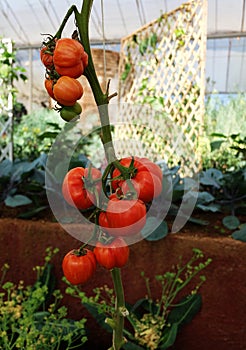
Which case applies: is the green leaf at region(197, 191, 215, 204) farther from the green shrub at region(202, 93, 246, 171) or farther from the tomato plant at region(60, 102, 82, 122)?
the green shrub at region(202, 93, 246, 171)

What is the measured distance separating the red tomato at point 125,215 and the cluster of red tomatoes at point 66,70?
3.5 inches

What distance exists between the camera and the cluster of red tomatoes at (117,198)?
0.39m

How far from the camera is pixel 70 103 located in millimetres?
395

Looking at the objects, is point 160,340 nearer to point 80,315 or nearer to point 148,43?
point 80,315

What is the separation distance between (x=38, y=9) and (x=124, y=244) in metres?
6.06

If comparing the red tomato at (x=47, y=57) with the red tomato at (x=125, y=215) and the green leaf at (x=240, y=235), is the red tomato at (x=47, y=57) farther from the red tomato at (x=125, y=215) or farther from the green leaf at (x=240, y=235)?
the green leaf at (x=240, y=235)

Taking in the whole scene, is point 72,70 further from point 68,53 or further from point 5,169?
point 5,169

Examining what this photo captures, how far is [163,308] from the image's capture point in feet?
4.20

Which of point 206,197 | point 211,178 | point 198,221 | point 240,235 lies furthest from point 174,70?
point 240,235

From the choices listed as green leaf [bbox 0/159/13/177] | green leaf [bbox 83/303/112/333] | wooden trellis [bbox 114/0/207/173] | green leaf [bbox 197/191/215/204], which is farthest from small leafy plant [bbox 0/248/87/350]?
wooden trellis [bbox 114/0/207/173]

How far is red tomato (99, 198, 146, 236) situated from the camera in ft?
1.25

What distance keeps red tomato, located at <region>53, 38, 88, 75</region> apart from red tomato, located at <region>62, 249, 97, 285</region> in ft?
0.63

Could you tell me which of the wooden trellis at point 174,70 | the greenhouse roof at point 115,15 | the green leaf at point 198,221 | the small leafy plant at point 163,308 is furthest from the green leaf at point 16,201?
the greenhouse roof at point 115,15

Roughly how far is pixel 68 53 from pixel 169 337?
3.01ft
